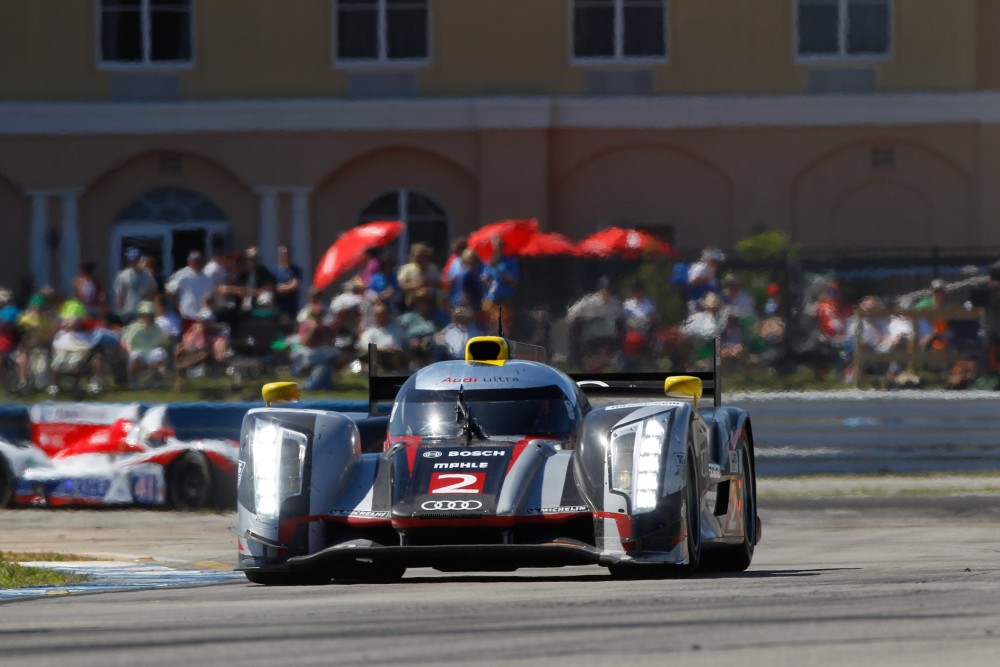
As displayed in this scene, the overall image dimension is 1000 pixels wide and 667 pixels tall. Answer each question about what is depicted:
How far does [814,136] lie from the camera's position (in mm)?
27250

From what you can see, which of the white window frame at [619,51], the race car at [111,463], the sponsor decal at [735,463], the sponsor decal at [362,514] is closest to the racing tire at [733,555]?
the sponsor decal at [735,463]

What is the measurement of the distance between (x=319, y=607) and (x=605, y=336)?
11884mm

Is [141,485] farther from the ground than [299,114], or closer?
closer

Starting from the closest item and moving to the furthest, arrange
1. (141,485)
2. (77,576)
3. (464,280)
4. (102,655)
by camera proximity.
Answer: (102,655), (77,576), (141,485), (464,280)

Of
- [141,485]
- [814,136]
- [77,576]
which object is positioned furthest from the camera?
[814,136]

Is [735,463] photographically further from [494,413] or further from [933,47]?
[933,47]

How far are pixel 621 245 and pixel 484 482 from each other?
13.4 meters

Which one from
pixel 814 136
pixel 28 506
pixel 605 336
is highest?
pixel 814 136

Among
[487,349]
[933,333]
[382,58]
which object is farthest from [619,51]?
[487,349]

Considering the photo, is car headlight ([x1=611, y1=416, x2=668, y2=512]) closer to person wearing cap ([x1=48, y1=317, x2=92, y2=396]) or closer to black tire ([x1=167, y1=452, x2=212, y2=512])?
black tire ([x1=167, y1=452, x2=212, y2=512])

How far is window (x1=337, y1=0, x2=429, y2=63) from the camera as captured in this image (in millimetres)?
27844

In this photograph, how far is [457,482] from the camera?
8703 millimetres

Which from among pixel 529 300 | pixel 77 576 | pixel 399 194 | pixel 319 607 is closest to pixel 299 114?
pixel 399 194

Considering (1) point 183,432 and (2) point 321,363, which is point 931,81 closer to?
(2) point 321,363
